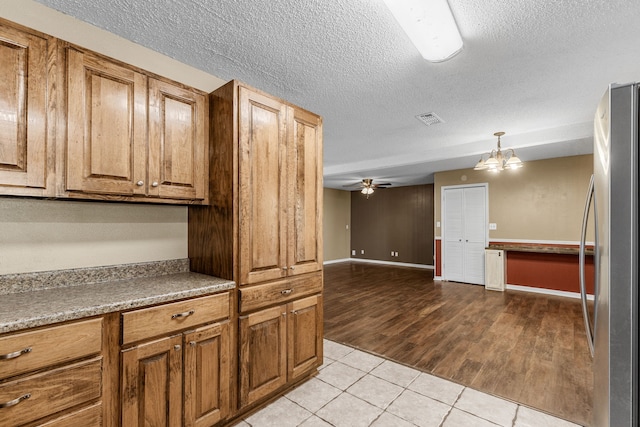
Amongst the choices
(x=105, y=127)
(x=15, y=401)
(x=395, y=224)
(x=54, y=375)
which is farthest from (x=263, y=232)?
(x=395, y=224)

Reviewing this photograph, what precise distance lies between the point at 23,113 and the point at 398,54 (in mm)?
2369

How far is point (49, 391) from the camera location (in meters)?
1.17

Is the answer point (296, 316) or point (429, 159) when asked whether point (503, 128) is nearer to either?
point (429, 159)

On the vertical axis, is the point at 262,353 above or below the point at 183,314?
below

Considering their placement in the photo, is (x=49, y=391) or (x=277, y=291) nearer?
(x=49, y=391)

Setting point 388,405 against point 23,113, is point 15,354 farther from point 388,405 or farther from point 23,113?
point 388,405

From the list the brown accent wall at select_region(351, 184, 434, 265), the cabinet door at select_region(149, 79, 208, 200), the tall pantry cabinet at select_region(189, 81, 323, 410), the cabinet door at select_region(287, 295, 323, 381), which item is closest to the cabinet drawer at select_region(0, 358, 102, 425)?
the tall pantry cabinet at select_region(189, 81, 323, 410)

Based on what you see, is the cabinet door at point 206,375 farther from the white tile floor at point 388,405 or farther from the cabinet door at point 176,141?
the cabinet door at point 176,141

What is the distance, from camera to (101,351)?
1.31 metres

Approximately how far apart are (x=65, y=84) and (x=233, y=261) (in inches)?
50.6

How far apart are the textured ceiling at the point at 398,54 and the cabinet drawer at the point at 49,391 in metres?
1.99

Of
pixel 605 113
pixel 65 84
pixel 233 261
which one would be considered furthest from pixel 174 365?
pixel 605 113

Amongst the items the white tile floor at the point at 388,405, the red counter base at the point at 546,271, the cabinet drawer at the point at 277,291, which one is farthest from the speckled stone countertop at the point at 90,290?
the red counter base at the point at 546,271

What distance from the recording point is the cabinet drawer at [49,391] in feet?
3.56
